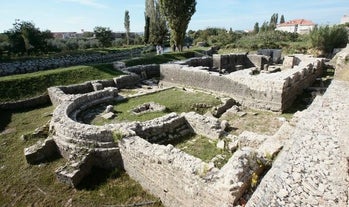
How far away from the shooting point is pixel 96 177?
7766 millimetres

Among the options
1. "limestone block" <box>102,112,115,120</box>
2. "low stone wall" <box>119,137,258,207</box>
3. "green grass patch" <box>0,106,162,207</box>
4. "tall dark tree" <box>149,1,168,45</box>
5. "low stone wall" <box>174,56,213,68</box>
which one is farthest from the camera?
"tall dark tree" <box>149,1,168,45</box>

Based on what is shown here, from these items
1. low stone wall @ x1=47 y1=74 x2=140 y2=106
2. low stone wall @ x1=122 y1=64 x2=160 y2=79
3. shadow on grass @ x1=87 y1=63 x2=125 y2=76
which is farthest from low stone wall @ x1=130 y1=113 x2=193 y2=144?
low stone wall @ x1=122 y1=64 x2=160 y2=79

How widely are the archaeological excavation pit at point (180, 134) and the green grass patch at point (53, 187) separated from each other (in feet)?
0.94

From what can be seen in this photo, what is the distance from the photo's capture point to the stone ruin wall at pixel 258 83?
11.9 meters

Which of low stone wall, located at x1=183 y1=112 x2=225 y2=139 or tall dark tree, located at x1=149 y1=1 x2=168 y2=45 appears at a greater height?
tall dark tree, located at x1=149 y1=1 x2=168 y2=45

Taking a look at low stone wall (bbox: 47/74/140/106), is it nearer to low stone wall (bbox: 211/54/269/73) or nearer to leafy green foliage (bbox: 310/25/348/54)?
low stone wall (bbox: 211/54/269/73)

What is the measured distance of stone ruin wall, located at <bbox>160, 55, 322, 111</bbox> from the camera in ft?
38.9

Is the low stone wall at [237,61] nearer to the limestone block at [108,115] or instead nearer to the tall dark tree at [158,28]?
the limestone block at [108,115]

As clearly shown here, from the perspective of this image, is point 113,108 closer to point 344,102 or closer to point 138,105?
point 138,105

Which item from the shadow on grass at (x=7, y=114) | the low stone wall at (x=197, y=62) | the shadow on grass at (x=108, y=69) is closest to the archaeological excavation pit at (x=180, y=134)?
the shadow on grass at (x=7, y=114)

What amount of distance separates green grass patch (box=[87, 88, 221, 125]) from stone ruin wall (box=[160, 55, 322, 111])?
4.31 feet

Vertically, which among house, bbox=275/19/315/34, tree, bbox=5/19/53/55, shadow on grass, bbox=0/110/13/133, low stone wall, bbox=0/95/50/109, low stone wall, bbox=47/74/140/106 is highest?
house, bbox=275/19/315/34

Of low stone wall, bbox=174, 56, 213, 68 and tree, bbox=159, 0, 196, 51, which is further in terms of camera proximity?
tree, bbox=159, 0, 196, 51

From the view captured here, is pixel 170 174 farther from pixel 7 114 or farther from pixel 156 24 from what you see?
pixel 156 24
